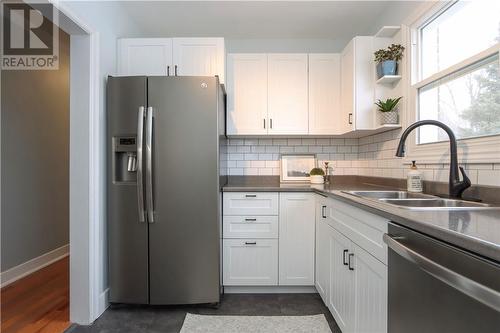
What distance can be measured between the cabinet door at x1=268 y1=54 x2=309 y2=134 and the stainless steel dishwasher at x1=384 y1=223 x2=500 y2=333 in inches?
67.8

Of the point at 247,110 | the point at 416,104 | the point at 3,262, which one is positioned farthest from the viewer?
the point at 247,110

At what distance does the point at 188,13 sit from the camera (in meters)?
2.44

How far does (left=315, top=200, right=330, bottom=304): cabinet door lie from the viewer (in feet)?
6.47

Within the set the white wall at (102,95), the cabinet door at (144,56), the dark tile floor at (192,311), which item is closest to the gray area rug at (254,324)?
the dark tile floor at (192,311)

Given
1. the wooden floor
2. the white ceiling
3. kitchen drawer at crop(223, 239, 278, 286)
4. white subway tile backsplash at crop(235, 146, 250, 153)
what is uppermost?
the white ceiling

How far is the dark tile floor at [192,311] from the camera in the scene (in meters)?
1.83

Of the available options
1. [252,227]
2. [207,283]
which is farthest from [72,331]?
[252,227]

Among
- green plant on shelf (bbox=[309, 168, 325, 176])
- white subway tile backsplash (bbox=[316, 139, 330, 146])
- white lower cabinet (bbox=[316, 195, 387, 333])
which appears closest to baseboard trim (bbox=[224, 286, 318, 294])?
white lower cabinet (bbox=[316, 195, 387, 333])

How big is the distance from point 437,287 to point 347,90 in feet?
6.49

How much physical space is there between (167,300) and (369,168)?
Result: 6.98ft

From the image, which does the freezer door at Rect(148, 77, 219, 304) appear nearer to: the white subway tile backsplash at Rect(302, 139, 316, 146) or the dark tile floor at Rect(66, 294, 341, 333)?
the dark tile floor at Rect(66, 294, 341, 333)

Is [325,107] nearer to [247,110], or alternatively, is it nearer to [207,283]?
[247,110]

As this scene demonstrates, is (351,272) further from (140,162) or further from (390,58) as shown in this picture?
(390,58)
